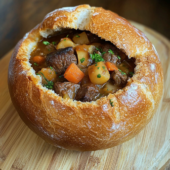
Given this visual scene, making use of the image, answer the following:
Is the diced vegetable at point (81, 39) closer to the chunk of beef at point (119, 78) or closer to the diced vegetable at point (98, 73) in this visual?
the diced vegetable at point (98, 73)

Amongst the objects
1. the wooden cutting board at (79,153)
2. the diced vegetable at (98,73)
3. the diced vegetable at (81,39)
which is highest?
the diced vegetable at (81,39)

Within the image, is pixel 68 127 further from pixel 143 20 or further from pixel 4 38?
pixel 143 20

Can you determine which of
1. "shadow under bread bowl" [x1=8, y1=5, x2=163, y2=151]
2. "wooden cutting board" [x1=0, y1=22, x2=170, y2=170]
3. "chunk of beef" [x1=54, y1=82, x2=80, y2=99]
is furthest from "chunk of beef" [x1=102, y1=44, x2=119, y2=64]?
"wooden cutting board" [x1=0, y1=22, x2=170, y2=170]

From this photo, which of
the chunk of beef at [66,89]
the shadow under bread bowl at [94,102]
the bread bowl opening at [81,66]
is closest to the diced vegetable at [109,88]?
the bread bowl opening at [81,66]

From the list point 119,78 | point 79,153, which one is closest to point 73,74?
point 119,78

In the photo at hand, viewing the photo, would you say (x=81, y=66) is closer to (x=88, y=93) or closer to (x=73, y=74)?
(x=73, y=74)
